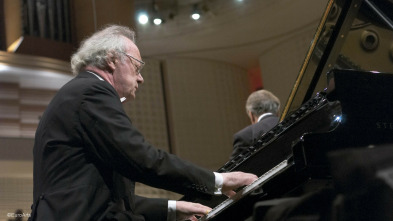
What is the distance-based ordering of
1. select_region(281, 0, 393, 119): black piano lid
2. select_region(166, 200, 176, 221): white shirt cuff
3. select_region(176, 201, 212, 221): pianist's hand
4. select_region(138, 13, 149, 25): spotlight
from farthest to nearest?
select_region(138, 13, 149, 25): spotlight → select_region(281, 0, 393, 119): black piano lid → select_region(166, 200, 176, 221): white shirt cuff → select_region(176, 201, 212, 221): pianist's hand

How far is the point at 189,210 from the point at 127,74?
57 centimetres

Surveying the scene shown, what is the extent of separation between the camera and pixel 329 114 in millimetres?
2264

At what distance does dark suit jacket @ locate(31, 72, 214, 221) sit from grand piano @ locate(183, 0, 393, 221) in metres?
0.24

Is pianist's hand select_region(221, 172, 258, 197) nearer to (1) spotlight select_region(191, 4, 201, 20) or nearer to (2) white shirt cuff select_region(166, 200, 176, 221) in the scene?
(2) white shirt cuff select_region(166, 200, 176, 221)

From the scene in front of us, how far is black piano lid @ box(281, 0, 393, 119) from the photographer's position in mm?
2793

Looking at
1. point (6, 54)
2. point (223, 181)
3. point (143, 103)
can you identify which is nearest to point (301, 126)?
point (223, 181)

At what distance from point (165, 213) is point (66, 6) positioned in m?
4.67

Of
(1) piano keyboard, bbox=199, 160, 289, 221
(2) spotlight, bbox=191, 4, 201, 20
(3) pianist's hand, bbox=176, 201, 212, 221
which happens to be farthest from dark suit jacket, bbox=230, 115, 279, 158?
(2) spotlight, bbox=191, 4, 201, 20

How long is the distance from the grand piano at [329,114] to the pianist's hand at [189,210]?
6 cm

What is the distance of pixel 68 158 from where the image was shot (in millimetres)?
2172

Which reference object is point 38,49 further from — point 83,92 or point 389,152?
point 389,152

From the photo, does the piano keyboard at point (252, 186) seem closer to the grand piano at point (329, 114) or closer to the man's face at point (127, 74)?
the grand piano at point (329, 114)

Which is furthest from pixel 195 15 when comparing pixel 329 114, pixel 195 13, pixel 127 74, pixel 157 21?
Result: pixel 329 114

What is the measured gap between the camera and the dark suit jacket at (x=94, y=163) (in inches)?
A: 83.0
